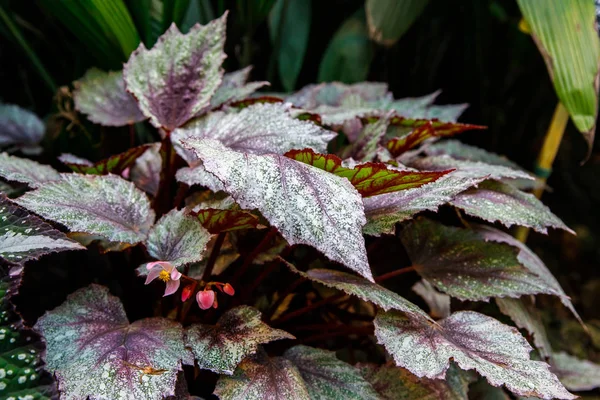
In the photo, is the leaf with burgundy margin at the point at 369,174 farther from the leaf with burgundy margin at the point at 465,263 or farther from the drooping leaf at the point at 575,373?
the drooping leaf at the point at 575,373

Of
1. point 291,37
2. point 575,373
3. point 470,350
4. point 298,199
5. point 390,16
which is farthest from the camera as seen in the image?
point 291,37

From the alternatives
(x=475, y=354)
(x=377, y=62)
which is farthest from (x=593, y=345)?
(x=475, y=354)

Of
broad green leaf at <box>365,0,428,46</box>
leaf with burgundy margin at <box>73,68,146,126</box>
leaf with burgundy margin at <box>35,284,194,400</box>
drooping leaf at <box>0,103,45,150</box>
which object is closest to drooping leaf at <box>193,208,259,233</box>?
leaf with burgundy margin at <box>35,284,194,400</box>

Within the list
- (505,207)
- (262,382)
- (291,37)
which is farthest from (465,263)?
(291,37)

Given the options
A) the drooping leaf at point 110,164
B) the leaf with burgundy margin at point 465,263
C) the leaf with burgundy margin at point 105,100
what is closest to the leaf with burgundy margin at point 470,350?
the leaf with burgundy margin at point 465,263

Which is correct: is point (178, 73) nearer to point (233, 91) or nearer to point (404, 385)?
point (233, 91)
